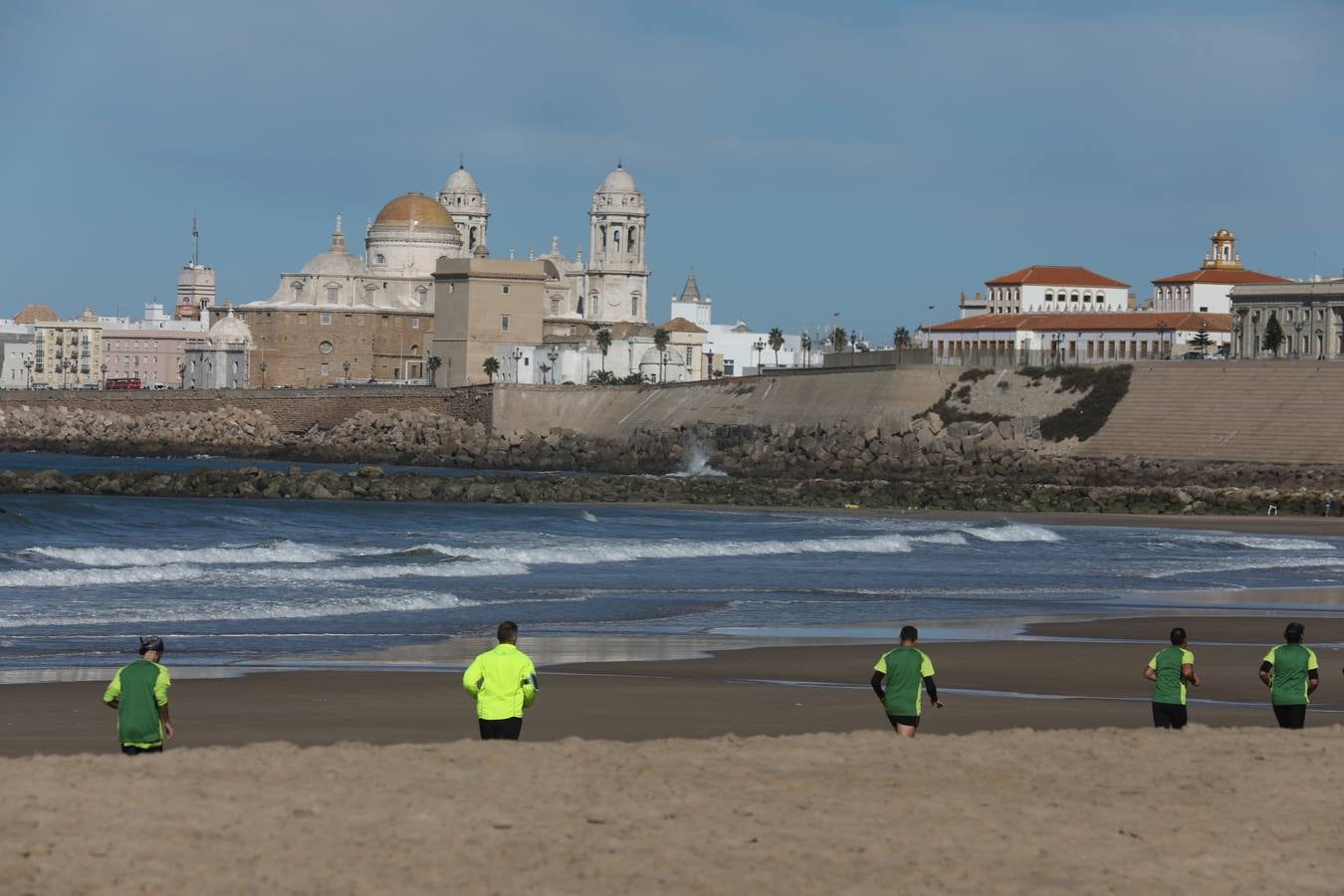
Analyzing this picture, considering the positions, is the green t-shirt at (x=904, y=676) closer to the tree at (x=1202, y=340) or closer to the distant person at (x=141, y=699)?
the distant person at (x=141, y=699)

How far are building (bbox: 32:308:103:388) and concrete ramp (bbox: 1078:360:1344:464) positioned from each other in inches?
4203

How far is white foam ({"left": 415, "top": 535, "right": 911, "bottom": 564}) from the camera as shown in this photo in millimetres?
33719

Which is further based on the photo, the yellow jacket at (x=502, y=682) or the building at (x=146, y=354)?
the building at (x=146, y=354)

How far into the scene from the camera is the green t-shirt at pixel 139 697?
1096 centimetres

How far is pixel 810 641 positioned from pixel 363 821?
12.5m

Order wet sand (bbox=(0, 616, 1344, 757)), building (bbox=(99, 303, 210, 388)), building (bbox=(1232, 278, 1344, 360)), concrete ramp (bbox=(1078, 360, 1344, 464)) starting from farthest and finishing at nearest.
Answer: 1. building (bbox=(99, 303, 210, 388))
2. building (bbox=(1232, 278, 1344, 360))
3. concrete ramp (bbox=(1078, 360, 1344, 464))
4. wet sand (bbox=(0, 616, 1344, 757))

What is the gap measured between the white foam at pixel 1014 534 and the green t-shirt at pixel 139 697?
103 ft

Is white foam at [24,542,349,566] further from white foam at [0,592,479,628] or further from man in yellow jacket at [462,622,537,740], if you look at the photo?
man in yellow jacket at [462,622,537,740]

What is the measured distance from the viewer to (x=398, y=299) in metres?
123

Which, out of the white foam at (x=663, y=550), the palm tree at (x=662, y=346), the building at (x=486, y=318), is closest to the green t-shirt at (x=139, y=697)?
the white foam at (x=663, y=550)

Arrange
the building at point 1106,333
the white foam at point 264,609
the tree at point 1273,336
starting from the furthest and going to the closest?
1. the building at point 1106,333
2. the tree at point 1273,336
3. the white foam at point 264,609

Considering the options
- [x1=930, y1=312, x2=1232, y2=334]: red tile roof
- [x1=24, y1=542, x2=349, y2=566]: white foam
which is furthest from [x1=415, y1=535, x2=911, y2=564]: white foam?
[x1=930, y1=312, x2=1232, y2=334]: red tile roof

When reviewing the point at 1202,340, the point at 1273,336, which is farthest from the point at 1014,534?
the point at 1202,340

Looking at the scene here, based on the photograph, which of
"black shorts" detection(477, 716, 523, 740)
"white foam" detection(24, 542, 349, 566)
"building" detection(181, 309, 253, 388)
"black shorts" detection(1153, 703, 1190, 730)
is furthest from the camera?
"building" detection(181, 309, 253, 388)
